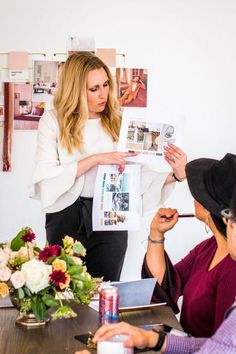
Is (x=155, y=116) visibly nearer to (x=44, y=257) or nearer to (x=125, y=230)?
(x=125, y=230)

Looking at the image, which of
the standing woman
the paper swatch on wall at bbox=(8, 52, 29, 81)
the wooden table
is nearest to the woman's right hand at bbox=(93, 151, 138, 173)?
the standing woman

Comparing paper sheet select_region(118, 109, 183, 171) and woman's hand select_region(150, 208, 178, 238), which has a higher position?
paper sheet select_region(118, 109, 183, 171)

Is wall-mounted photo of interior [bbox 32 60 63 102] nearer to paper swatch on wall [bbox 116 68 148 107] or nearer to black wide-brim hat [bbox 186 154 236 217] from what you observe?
paper swatch on wall [bbox 116 68 148 107]

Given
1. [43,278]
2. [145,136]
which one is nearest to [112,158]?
[145,136]

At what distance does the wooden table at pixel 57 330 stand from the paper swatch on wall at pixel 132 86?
1995 millimetres

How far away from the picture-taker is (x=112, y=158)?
2682 millimetres

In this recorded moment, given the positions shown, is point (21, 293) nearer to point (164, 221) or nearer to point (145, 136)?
point (164, 221)

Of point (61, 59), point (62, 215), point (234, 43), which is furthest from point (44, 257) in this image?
point (234, 43)

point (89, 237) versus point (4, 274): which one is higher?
point (4, 274)

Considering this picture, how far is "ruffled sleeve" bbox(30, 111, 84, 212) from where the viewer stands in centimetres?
270

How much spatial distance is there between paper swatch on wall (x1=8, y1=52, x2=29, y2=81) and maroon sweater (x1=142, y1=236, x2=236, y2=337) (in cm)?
194

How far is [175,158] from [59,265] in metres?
1.09

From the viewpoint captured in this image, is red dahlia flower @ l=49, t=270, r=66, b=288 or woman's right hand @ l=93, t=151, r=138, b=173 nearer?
red dahlia flower @ l=49, t=270, r=66, b=288

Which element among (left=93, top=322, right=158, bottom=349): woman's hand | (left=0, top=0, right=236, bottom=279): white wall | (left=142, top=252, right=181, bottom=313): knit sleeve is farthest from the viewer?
(left=0, top=0, right=236, bottom=279): white wall
